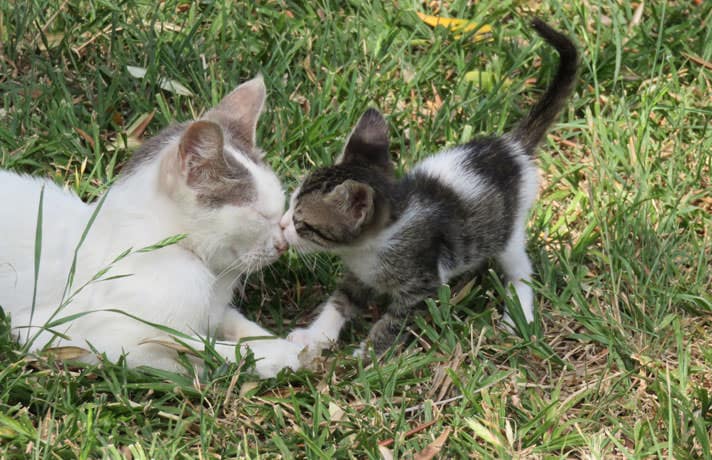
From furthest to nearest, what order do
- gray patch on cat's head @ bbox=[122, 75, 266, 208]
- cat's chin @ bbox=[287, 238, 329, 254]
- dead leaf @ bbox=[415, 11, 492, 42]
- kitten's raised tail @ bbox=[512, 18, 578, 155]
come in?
dead leaf @ bbox=[415, 11, 492, 42] → kitten's raised tail @ bbox=[512, 18, 578, 155] → cat's chin @ bbox=[287, 238, 329, 254] → gray patch on cat's head @ bbox=[122, 75, 266, 208]

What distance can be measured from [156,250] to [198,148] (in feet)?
1.43

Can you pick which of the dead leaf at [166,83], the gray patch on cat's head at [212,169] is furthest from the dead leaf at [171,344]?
the dead leaf at [166,83]

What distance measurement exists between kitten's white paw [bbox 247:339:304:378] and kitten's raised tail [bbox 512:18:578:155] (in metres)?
1.53

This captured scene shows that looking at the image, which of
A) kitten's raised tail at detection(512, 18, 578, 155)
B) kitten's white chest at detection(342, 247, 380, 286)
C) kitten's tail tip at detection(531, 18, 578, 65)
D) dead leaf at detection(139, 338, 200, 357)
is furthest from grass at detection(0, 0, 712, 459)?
kitten's tail tip at detection(531, 18, 578, 65)

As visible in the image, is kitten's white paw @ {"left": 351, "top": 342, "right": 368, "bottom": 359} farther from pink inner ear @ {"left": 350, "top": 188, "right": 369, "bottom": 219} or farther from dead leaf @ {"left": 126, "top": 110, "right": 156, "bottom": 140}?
dead leaf @ {"left": 126, "top": 110, "right": 156, "bottom": 140}

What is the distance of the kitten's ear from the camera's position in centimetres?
354

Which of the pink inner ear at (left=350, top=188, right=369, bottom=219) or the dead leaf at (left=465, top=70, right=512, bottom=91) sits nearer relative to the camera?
the pink inner ear at (left=350, top=188, right=369, bottom=219)

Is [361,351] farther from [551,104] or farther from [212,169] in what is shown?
[551,104]

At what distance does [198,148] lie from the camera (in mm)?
3617

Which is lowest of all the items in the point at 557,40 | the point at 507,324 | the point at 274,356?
the point at 274,356

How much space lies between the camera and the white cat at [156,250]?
146 inches

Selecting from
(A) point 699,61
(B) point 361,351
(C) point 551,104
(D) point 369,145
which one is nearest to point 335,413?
(B) point 361,351

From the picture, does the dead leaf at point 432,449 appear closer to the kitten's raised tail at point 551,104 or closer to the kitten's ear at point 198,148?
the kitten's ear at point 198,148

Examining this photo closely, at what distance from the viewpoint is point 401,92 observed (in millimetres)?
5348
